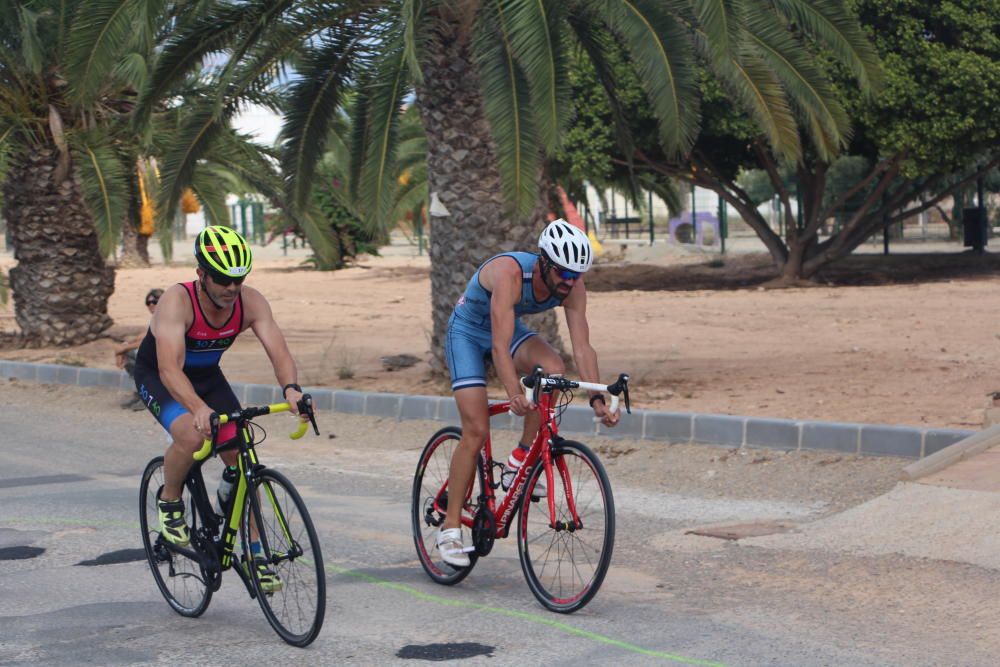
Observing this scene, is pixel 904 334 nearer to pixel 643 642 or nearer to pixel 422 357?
pixel 422 357

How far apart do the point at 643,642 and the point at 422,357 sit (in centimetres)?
967

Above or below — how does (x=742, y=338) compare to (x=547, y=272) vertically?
below

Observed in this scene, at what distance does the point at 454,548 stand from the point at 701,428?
3963 millimetres

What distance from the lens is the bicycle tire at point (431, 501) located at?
644cm

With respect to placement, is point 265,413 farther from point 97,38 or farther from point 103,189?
point 103,189

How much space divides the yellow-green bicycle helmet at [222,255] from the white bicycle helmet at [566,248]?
4.15 ft

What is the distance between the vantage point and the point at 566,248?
5770 millimetres

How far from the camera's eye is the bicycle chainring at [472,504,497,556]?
6111mm

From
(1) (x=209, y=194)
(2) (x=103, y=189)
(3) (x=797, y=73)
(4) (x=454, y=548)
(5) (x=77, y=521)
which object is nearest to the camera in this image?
(4) (x=454, y=548)

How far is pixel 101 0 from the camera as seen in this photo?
11.6 metres

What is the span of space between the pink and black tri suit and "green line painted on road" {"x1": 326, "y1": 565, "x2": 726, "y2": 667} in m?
1.27

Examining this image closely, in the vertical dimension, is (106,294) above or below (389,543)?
above

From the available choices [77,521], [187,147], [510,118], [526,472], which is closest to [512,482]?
[526,472]

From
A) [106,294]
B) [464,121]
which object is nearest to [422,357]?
[464,121]
